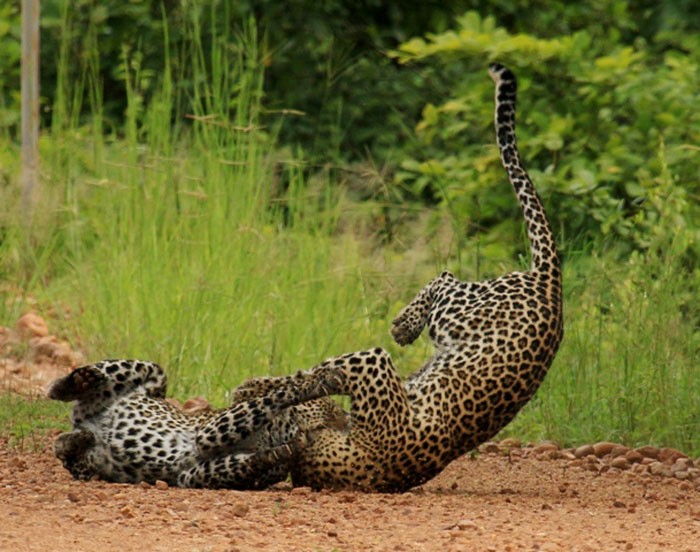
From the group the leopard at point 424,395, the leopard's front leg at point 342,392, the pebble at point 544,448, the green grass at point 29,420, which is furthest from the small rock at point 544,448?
the green grass at point 29,420

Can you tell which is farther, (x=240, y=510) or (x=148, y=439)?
(x=148, y=439)

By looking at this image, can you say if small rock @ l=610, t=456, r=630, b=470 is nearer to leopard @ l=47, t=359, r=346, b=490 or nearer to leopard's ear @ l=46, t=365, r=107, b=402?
leopard @ l=47, t=359, r=346, b=490

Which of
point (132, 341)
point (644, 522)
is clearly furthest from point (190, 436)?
point (132, 341)

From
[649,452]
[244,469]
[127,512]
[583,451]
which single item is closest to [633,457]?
[649,452]

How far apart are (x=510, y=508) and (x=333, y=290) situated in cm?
327

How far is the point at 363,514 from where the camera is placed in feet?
15.9

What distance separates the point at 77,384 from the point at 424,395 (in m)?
1.33

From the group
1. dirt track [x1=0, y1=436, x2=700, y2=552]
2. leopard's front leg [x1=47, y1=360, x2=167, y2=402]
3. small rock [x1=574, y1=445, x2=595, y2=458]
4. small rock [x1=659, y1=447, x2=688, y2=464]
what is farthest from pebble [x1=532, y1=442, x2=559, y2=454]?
→ leopard's front leg [x1=47, y1=360, x2=167, y2=402]

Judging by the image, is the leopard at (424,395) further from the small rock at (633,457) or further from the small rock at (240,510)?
the small rock at (633,457)

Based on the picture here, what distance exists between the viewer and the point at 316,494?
520 centimetres

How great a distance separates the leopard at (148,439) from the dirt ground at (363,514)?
94mm

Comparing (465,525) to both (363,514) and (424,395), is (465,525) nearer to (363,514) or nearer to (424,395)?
(363,514)

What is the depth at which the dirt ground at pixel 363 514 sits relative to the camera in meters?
4.40

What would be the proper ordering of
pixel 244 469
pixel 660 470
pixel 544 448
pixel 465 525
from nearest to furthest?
pixel 465 525
pixel 244 469
pixel 660 470
pixel 544 448
